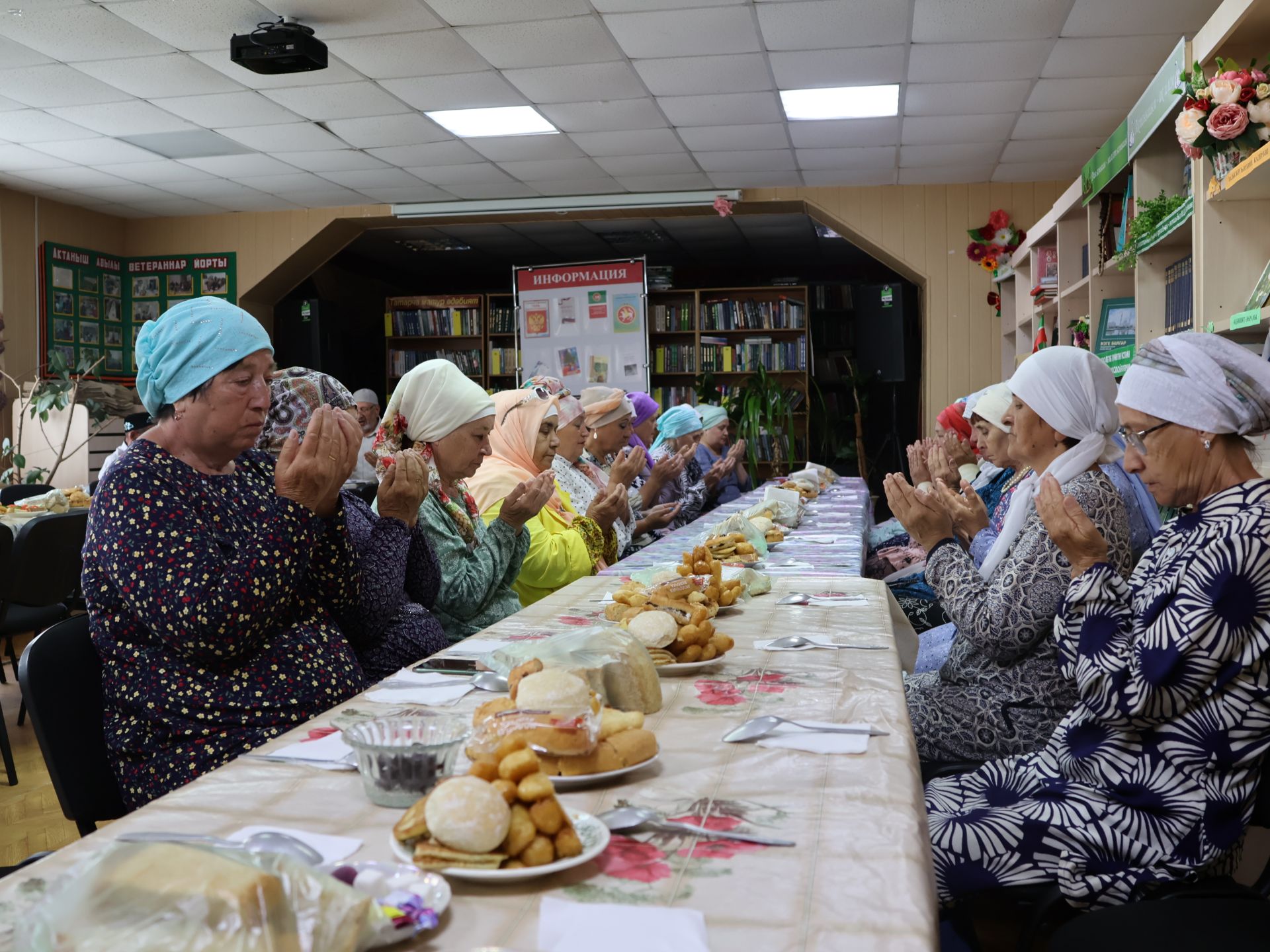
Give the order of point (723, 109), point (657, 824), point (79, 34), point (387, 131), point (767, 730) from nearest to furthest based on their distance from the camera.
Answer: point (657, 824) < point (767, 730) < point (79, 34) < point (723, 109) < point (387, 131)

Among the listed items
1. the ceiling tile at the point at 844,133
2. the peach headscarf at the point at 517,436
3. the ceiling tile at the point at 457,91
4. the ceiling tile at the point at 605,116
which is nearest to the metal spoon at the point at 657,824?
the peach headscarf at the point at 517,436

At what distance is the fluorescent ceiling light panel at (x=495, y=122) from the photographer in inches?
239

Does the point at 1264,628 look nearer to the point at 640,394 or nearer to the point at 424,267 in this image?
the point at 640,394

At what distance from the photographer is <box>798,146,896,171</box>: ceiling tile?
6.95 meters

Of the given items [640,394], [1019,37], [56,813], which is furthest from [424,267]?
[56,813]

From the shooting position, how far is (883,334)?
9.67 m

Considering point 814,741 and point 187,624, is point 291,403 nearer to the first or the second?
point 187,624

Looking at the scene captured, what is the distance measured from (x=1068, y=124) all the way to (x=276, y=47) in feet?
14.7

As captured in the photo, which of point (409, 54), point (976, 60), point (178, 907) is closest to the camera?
point (178, 907)

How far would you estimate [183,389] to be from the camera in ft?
5.82

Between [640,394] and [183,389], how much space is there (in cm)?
516

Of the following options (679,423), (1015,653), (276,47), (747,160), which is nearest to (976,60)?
(747,160)

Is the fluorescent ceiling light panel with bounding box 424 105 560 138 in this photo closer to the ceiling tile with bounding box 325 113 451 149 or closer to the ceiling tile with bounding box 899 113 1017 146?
the ceiling tile with bounding box 325 113 451 149

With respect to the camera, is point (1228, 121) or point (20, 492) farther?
point (20, 492)
